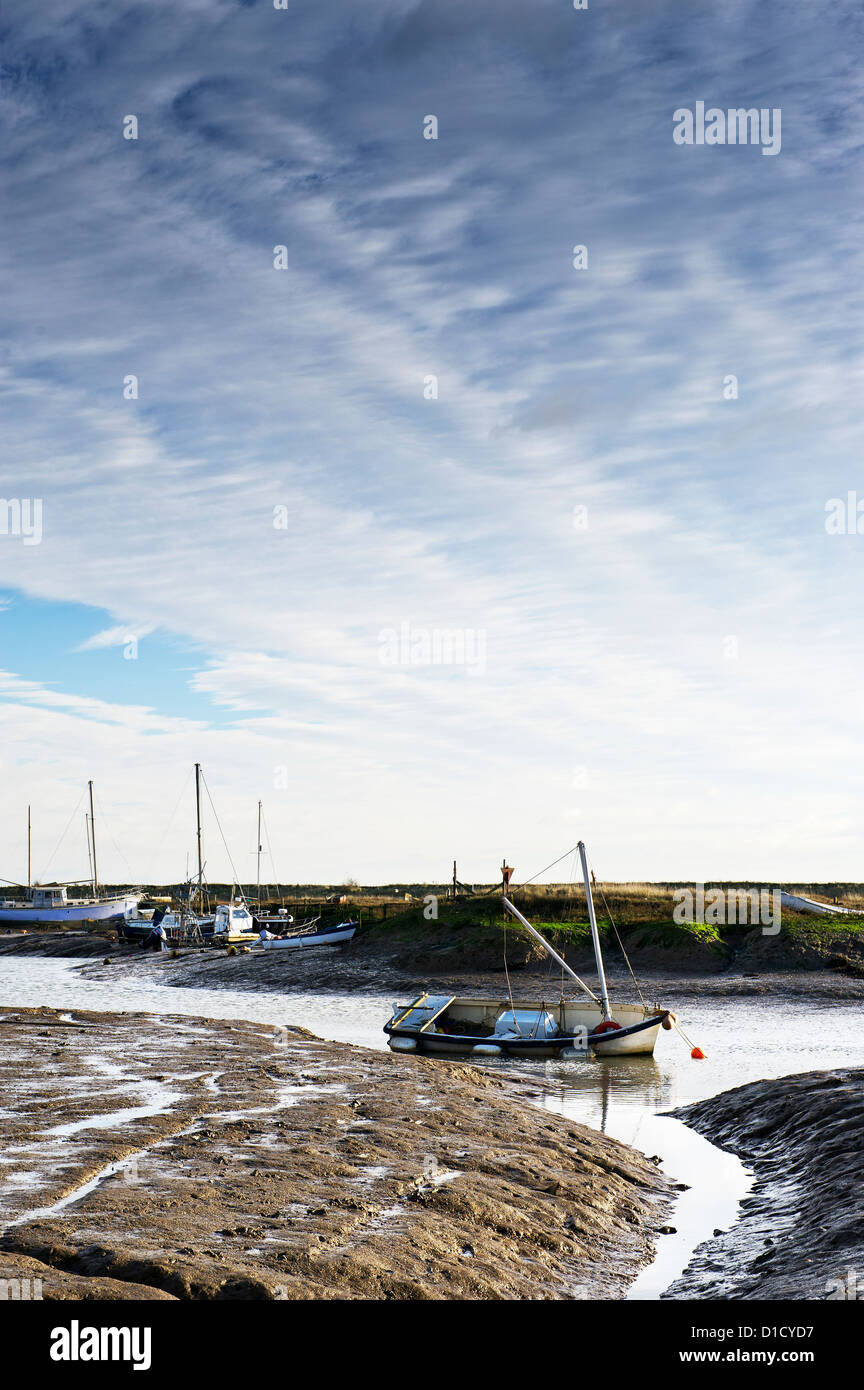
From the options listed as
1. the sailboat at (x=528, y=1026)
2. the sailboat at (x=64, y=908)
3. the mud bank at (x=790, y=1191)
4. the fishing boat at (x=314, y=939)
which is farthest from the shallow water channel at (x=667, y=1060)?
the sailboat at (x=64, y=908)

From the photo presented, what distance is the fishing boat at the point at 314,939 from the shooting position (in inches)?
2763

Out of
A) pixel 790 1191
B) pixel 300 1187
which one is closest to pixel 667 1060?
pixel 790 1191

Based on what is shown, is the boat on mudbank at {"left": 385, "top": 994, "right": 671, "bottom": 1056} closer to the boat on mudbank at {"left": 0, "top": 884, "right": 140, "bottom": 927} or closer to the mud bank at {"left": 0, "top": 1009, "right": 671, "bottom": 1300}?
the mud bank at {"left": 0, "top": 1009, "right": 671, "bottom": 1300}

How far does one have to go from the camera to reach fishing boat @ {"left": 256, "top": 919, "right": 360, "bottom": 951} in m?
70.2

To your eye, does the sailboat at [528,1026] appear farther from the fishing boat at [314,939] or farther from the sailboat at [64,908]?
the sailboat at [64,908]

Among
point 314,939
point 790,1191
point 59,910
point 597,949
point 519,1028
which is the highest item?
point 597,949

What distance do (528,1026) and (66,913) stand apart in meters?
103

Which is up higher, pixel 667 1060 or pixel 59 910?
pixel 667 1060

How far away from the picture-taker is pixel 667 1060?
3272 cm

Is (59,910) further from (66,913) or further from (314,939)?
(314,939)

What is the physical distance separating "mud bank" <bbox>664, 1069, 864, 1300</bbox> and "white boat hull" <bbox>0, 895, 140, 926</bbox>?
109811 millimetres
